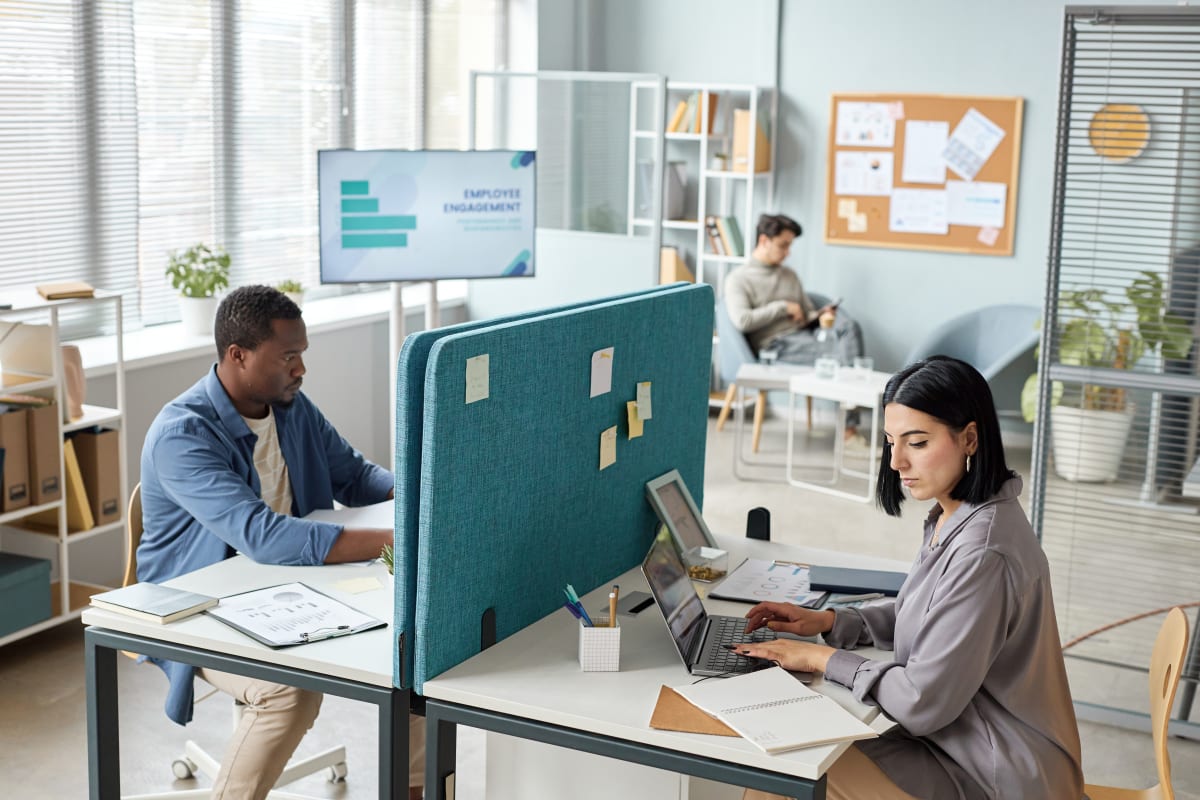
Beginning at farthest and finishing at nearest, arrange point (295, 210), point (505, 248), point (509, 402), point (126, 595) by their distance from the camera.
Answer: point (295, 210) < point (505, 248) < point (126, 595) < point (509, 402)

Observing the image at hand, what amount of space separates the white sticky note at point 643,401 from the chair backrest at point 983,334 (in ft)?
14.2

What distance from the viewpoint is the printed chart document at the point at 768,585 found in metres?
2.68

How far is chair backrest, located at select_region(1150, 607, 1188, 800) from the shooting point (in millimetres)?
2254

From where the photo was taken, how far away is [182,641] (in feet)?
7.87

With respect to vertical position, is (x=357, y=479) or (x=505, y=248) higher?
(x=505, y=248)

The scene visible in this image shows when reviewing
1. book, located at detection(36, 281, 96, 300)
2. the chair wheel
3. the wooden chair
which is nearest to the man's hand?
the chair wheel

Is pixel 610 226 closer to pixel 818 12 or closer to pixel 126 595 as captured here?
pixel 818 12

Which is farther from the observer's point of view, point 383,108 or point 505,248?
point 383,108

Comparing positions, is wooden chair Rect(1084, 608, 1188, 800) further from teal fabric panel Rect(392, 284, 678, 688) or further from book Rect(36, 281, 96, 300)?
book Rect(36, 281, 96, 300)

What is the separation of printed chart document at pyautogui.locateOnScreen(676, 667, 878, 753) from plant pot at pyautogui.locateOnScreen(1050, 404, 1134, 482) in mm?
4006

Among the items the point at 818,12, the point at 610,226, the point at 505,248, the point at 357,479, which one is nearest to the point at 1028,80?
the point at 818,12

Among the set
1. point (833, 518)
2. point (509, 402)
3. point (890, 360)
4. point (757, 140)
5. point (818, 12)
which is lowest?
point (833, 518)

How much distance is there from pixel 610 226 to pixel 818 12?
2020mm

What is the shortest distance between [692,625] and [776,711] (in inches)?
13.4
